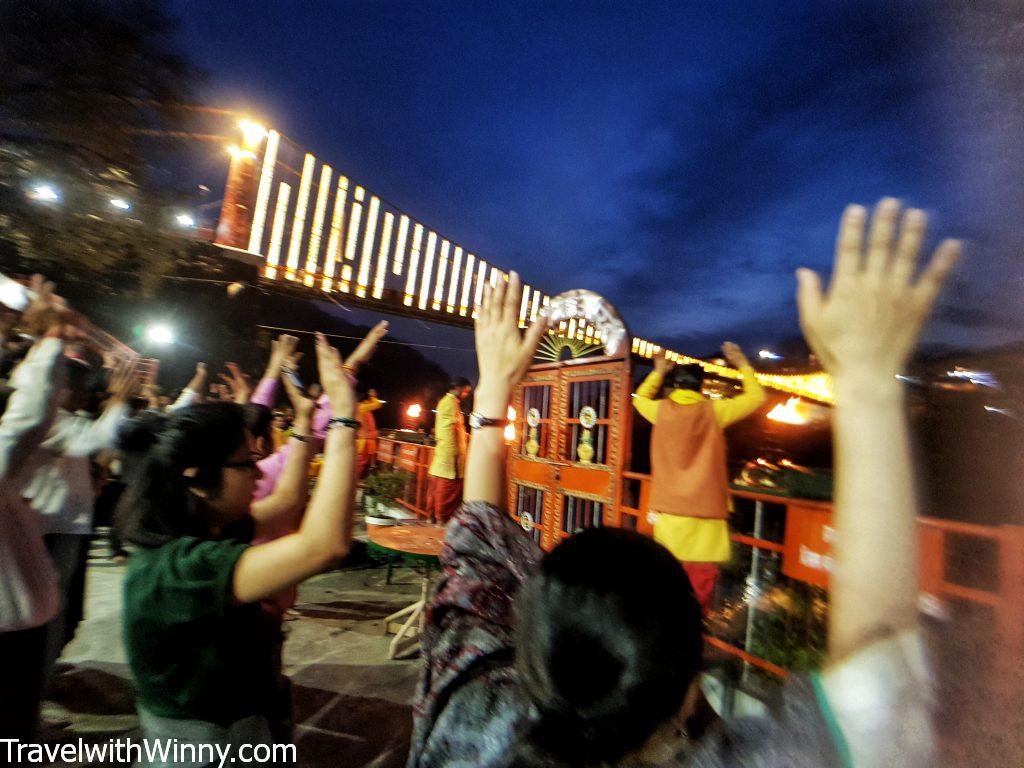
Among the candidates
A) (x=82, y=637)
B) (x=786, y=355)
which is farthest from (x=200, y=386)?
(x=786, y=355)

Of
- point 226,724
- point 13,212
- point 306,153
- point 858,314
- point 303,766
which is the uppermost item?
point 306,153

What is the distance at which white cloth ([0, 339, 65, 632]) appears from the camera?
2.61m

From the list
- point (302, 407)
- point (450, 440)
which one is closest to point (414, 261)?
point (450, 440)

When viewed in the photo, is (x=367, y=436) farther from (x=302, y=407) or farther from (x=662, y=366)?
(x=302, y=407)

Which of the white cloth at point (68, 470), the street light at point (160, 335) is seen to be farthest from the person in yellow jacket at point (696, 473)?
the street light at point (160, 335)

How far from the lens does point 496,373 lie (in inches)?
64.7

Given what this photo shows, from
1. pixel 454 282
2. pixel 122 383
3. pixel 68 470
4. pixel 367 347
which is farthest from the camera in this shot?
pixel 454 282

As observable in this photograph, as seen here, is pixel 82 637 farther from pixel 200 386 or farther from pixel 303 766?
pixel 303 766

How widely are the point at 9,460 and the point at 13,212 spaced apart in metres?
8.72

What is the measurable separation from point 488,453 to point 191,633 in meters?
1.07

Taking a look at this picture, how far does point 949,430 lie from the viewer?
830 cm

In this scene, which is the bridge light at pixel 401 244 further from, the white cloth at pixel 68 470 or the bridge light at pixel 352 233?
the white cloth at pixel 68 470

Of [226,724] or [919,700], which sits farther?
[226,724]

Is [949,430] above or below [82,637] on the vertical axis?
above
